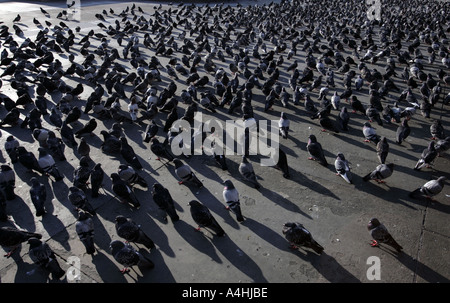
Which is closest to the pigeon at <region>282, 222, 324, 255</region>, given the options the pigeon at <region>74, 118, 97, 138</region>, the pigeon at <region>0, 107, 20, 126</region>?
the pigeon at <region>74, 118, 97, 138</region>

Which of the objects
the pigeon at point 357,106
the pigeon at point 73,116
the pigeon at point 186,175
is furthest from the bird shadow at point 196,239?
the pigeon at point 357,106

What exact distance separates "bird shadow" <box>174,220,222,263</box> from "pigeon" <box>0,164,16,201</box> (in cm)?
408

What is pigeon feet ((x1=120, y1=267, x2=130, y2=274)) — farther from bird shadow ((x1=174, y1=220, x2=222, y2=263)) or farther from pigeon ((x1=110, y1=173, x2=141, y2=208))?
pigeon ((x1=110, y1=173, x2=141, y2=208))

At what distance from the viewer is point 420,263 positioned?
19.5ft

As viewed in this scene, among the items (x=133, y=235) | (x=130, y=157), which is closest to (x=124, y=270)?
(x=133, y=235)

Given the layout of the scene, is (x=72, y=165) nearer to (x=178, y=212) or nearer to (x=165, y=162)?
(x=165, y=162)

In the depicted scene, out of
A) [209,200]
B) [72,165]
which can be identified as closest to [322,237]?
[209,200]

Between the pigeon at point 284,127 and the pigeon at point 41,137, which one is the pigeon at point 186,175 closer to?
the pigeon at point 284,127

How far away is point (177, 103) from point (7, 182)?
6011 millimetres

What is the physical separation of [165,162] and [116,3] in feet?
108

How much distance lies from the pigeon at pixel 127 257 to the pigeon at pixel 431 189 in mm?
6066

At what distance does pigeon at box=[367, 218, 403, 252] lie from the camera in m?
6.06

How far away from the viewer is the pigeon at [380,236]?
6062 millimetres
